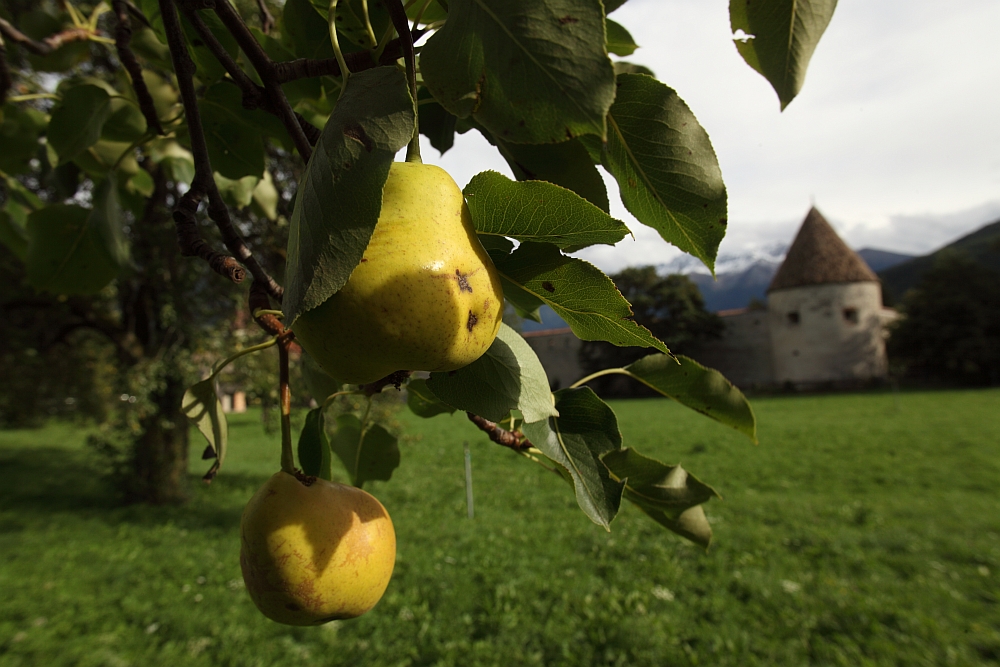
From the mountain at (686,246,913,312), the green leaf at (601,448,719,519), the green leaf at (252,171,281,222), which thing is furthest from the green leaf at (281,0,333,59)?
the mountain at (686,246,913,312)

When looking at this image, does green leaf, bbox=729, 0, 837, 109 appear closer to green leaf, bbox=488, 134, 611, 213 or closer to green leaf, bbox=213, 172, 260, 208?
green leaf, bbox=488, 134, 611, 213

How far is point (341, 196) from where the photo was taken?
0.34 metres

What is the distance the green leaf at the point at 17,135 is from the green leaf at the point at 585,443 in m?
1.50

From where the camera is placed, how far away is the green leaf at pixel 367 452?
93 cm

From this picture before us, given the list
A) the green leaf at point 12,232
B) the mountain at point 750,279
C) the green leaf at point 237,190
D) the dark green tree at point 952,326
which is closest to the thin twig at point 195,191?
the green leaf at point 237,190

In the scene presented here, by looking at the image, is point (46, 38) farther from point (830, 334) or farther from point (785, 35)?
point (830, 334)

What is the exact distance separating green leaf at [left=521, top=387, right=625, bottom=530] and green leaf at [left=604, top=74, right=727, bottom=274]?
8.6 inches

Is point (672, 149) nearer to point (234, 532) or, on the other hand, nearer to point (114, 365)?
point (234, 532)

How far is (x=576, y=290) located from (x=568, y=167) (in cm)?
19

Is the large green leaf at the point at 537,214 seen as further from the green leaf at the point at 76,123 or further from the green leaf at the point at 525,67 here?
the green leaf at the point at 76,123

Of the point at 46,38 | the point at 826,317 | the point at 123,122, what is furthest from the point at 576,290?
the point at 826,317

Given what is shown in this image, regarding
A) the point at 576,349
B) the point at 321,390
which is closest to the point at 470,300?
the point at 321,390

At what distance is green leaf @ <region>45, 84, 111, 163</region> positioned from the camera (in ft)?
3.18

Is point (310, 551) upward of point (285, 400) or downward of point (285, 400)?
downward
